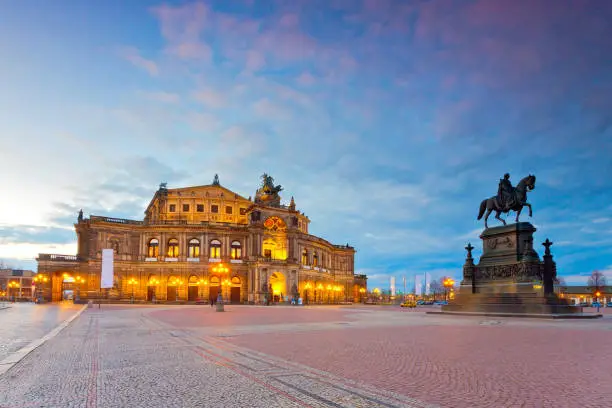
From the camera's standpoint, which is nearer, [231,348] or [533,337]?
[231,348]

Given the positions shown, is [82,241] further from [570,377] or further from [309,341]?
[570,377]

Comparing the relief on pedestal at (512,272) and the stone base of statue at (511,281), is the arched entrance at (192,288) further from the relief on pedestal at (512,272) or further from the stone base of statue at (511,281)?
the relief on pedestal at (512,272)

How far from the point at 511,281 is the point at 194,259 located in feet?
217

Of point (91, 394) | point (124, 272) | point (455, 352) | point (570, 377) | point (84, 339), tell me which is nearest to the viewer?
point (91, 394)

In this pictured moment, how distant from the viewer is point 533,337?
668 inches

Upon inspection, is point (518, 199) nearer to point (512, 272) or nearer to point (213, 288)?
point (512, 272)

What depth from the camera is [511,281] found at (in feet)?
106

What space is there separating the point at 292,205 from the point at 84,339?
261 feet

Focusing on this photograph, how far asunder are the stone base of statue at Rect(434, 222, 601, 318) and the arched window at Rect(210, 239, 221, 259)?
6017cm

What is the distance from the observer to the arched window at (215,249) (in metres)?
89.6

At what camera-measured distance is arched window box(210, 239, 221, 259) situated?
8956 cm

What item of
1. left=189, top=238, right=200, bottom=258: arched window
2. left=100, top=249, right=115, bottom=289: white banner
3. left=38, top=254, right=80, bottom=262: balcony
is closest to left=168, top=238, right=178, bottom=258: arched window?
left=189, top=238, right=200, bottom=258: arched window

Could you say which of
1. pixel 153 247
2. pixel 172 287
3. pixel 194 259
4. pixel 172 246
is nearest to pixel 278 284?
pixel 194 259

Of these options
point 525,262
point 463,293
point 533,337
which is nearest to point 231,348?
point 533,337
